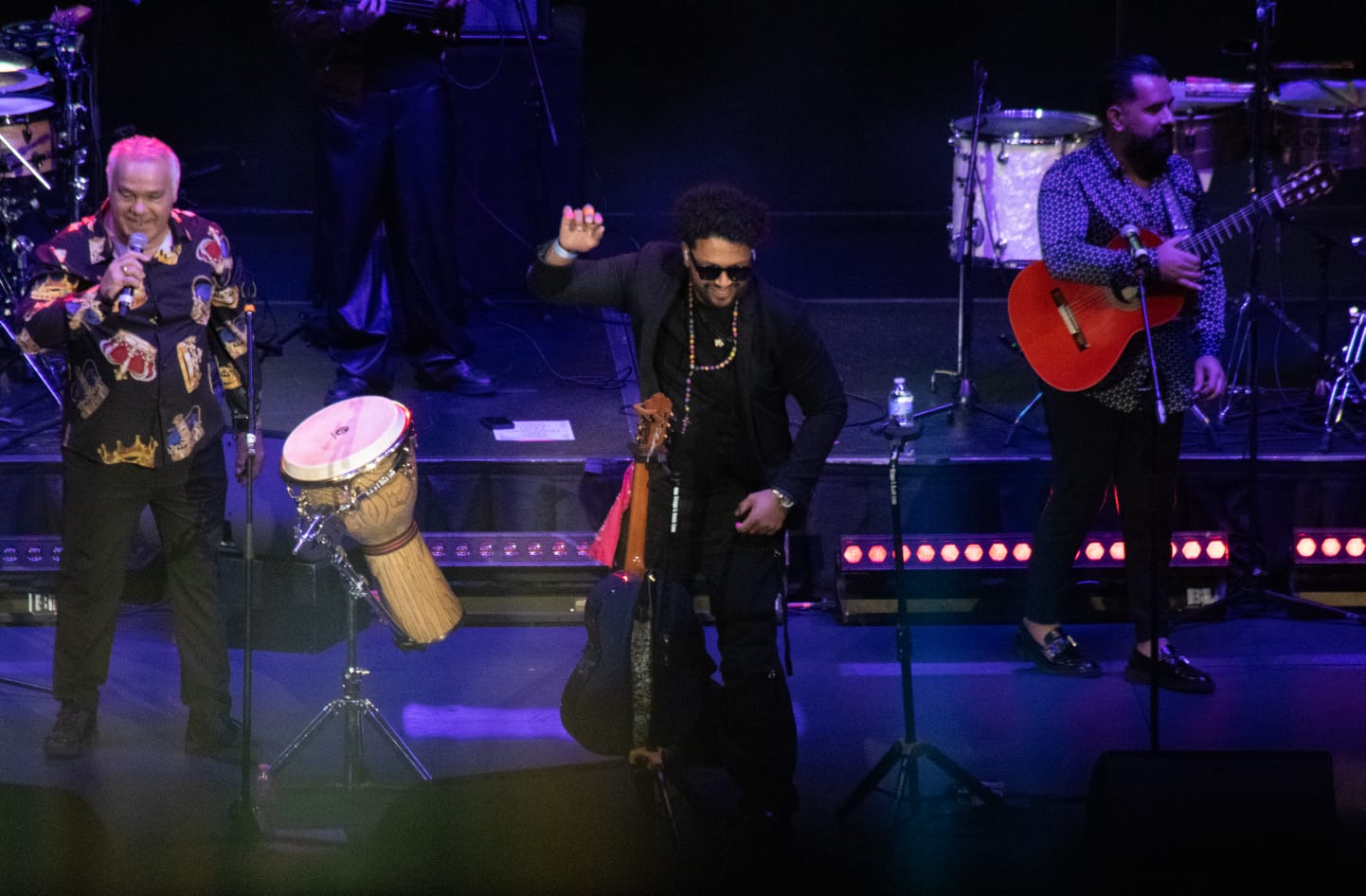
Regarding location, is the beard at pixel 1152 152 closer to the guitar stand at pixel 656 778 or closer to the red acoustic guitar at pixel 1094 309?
the red acoustic guitar at pixel 1094 309

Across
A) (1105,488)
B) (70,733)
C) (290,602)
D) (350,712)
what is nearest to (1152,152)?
(1105,488)

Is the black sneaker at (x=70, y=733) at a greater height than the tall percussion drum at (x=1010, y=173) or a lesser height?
lesser

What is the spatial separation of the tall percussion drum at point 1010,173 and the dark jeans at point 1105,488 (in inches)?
75.0

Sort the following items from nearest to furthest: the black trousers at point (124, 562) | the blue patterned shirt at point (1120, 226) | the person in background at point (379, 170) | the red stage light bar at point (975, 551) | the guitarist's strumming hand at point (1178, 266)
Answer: the black trousers at point (124, 562) → the guitarist's strumming hand at point (1178, 266) → the blue patterned shirt at point (1120, 226) → the red stage light bar at point (975, 551) → the person in background at point (379, 170)

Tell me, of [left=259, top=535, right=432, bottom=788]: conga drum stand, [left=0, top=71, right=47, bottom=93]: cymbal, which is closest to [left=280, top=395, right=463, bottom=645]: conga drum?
[left=259, top=535, right=432, bottom=788]: conga drum stand

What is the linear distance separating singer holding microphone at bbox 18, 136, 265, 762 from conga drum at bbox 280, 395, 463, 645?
8.5 inches

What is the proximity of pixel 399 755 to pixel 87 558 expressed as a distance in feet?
4.04

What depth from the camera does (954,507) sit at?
7145 mm

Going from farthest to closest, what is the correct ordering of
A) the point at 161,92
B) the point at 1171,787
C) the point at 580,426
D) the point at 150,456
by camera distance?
1. the point at 161,92
2. the point at 580,426
3. the point at 150,456
4. the point at 1171,787

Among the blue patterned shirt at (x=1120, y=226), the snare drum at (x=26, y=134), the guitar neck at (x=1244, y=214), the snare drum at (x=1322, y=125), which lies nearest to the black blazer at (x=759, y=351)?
the blue patterned shirt at (x=1120, y=226)

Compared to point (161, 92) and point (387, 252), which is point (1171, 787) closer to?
point (387, 252)

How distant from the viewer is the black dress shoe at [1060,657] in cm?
631

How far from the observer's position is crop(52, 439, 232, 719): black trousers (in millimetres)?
5426

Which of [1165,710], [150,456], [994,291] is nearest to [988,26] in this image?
[994,291]
